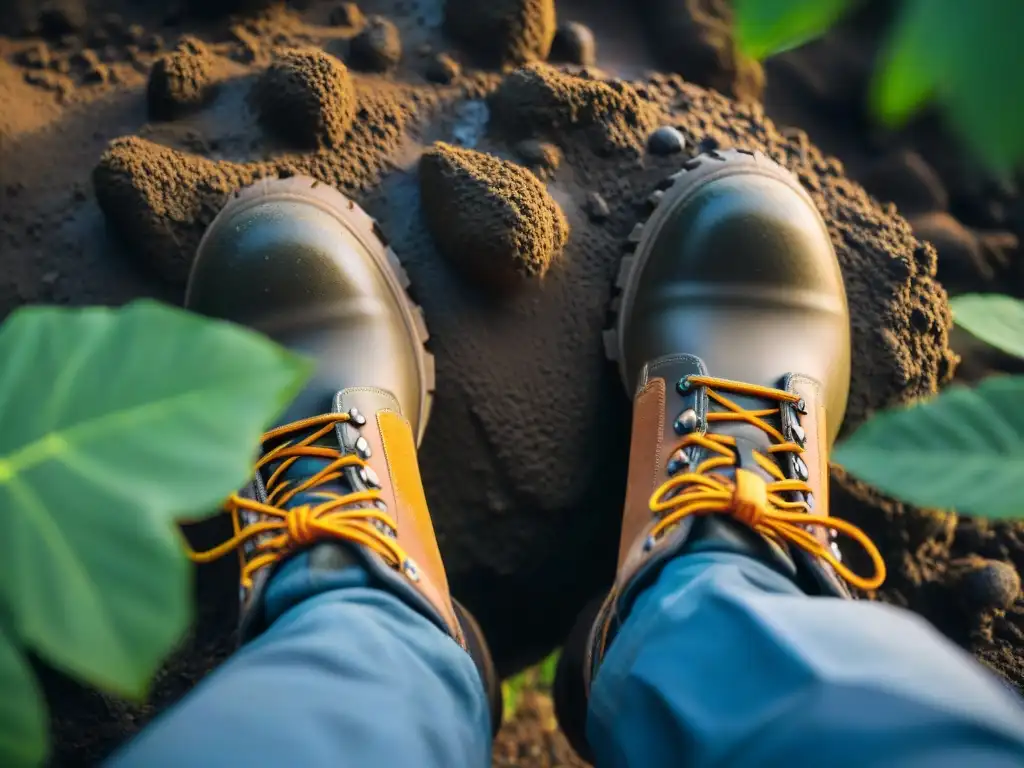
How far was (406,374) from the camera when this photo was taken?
99 cm

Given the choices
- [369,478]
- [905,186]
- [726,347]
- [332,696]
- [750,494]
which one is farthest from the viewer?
[905,186]

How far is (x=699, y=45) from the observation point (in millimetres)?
1216

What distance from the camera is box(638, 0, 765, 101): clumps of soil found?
122cm

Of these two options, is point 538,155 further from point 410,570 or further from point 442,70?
point 410,570

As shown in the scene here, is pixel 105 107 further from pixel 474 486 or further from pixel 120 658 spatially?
pixel 120 658

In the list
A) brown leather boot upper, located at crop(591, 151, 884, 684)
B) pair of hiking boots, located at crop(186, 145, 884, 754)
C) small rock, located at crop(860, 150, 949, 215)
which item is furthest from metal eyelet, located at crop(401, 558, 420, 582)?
small rock, located at crop(860, 150, 949, 215)

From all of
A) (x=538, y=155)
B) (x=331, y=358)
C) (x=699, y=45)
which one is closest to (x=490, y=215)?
(x=538, y=155)

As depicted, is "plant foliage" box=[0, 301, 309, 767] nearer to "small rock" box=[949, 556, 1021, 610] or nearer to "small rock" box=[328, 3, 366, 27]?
"small rock" box=[328, 3, 366, 27]

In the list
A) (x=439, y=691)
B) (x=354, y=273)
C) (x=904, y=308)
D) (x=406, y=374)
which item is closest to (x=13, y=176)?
(x=354, y=273)

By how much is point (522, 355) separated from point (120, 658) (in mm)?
794

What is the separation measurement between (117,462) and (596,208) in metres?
0.86

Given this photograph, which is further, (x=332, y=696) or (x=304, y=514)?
(x=304, y=514)

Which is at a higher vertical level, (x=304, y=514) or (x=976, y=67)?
(x=976, y=67)

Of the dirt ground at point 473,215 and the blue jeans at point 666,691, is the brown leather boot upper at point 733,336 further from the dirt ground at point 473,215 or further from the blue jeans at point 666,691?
the blue jeans at point 666,691
